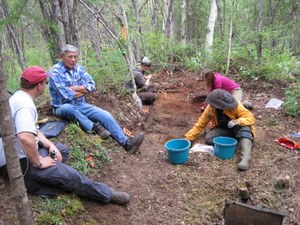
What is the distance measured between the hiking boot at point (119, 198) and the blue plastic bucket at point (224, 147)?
1.69m

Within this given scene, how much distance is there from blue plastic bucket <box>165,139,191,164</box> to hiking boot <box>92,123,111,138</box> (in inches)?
36.3

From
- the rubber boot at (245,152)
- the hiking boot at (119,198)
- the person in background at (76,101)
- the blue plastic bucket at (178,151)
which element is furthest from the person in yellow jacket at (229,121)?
the hiking boot at (119,198)

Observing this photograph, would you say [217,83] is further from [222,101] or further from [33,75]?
[33,75]

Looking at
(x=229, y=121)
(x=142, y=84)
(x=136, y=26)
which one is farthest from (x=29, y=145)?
(x=136, y=26)

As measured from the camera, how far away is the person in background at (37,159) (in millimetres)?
2682

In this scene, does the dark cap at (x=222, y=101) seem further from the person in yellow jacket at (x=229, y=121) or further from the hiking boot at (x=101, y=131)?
the hiking boot at (x=101, y=131)

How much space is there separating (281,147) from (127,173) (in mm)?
2434

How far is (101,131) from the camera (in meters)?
4.59

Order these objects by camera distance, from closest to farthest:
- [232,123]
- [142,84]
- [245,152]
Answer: [245,152] → [232,123] → [142,84]

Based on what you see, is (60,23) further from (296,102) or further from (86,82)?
(296,102)

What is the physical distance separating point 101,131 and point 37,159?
1.84m

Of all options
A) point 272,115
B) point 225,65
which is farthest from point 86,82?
point 225,65

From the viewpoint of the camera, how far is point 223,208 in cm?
348

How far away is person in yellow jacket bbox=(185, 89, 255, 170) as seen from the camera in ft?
14.6
